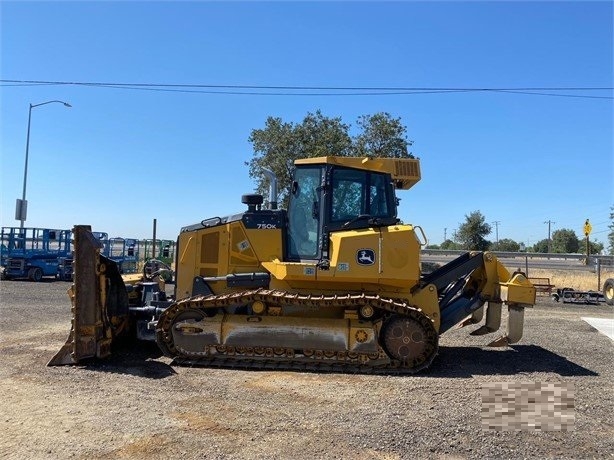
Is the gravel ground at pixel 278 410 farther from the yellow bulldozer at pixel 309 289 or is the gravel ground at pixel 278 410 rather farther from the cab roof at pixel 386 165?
the cab roof at pixel 386 165

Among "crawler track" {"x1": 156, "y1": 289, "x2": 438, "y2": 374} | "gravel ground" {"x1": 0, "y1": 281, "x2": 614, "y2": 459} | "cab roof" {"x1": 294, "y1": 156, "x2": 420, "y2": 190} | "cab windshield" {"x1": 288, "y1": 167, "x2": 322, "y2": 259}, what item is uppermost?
"cab roof" {"x1": 294, "y1": 156, "x2": 420, "y2": 190}

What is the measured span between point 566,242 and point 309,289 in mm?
87418

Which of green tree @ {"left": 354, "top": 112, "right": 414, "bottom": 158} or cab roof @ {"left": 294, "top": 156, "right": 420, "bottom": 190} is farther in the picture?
green tree @ {"left": 354, "top": 112, "right": 414, "bottom": 158}

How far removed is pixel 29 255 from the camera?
25.6 m

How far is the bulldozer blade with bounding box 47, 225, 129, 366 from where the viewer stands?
7914mm

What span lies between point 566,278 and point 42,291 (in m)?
26.8

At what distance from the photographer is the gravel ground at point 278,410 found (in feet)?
15.9

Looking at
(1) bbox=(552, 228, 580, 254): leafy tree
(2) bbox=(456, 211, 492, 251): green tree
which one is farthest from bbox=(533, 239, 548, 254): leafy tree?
(2) bbox=(456, 211, 492, 251): green tree

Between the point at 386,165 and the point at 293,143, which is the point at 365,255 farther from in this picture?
the point at 293,143

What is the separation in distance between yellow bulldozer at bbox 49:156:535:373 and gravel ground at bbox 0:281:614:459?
1.38 ft

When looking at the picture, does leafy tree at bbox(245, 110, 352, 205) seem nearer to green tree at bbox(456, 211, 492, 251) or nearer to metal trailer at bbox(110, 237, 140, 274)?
metal trailer at bbox(110, 237, 140, 274)

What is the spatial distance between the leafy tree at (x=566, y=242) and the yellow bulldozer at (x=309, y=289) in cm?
8429

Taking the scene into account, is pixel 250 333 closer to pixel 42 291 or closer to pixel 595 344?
pixel 595 344

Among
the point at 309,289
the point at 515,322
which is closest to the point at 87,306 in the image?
the point at 309,289
